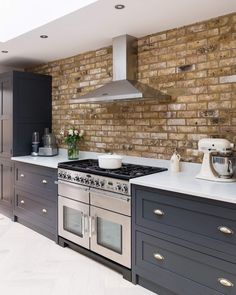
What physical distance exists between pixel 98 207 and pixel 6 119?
2.24m

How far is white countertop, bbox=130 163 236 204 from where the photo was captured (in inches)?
72.9

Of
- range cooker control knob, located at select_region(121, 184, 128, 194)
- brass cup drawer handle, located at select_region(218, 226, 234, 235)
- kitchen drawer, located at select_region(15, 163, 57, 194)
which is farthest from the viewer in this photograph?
kitchen drawer, located at select_region(15, 163, 57, 194)

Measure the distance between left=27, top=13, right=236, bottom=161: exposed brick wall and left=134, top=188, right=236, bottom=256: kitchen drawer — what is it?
29.8 inches

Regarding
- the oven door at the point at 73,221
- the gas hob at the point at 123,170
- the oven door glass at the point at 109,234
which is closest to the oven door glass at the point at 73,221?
the oven door at the point at 73,221

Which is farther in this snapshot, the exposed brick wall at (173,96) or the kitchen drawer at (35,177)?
the kitchen drawer at (35,177)

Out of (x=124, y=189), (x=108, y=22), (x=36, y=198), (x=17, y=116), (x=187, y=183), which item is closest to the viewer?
(x=187, y=183)

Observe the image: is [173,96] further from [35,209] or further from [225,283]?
Result: [35,209]

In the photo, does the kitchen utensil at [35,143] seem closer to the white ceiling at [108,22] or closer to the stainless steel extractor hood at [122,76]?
the white ceiling at [108,22]

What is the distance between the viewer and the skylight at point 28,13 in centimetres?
251

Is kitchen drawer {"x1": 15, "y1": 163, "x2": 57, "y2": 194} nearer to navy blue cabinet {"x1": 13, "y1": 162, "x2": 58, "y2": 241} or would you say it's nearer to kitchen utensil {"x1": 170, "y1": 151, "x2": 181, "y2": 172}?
navy blue cabinet {"x1": 13, "y1": 162, "x2": 58, "y2": 241}

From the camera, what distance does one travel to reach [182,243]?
205 centimetres

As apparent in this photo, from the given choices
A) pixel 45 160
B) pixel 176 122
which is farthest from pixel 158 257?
pixel 45 160

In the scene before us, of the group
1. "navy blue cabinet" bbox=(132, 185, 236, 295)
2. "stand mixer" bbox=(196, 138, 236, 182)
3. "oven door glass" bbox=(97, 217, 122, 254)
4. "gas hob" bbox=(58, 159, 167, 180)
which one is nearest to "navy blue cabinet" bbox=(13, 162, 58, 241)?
"gas hob" bbox=(58, 159, 167, 180)

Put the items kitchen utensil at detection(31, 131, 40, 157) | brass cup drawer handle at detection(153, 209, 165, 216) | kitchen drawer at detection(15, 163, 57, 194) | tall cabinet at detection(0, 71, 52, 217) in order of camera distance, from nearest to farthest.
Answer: brass cup drawer handle at detection(153, 209, 165, 216)
kitchen drawer at detection(15, 163, 57, 194)
tall cabinet at detection(0, 71, 52, 217)
kitchen utensil at detection(31, 131, 40, 157)
